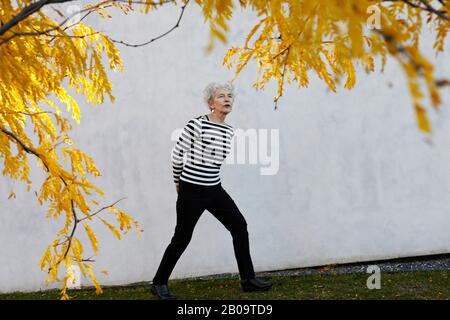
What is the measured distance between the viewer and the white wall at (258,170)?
18.7 ft

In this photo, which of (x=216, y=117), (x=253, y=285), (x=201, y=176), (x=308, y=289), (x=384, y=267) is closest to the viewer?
(x=201, y=176)

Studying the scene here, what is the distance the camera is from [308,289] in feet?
15.9

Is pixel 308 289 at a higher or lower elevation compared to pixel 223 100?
lower

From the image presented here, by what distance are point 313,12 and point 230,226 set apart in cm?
265

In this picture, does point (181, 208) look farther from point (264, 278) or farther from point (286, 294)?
point (264, 278)

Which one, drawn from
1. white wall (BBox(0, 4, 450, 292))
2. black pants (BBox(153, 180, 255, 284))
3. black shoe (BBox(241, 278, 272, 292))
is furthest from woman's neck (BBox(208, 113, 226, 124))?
white wall (BBox(0, 4, 450, 292))

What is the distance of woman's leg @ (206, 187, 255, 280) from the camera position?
4.41 meters

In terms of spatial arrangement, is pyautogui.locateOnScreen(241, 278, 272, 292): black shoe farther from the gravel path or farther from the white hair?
the white hair

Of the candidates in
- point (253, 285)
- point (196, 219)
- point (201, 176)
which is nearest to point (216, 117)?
point (201, 176)

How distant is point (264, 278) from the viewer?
5.41 meters

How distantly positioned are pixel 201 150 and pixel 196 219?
44cm

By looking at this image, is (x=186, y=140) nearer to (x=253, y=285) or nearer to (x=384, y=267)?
(x=253, y=285)

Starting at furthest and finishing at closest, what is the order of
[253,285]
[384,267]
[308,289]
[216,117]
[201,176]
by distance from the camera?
[384,267] → [308,289] → [253,285] → [216,117] → [201,176]

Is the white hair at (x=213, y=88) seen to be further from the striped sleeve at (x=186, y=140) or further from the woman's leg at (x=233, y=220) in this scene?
the woman's leg at (x=233, y=220)
